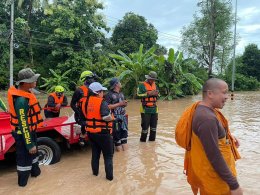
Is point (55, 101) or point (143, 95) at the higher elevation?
point (143, 95)

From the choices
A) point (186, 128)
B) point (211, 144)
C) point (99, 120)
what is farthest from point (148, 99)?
point (211, 144)

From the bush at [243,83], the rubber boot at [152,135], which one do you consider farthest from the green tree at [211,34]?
the rubber boot at [152,135]

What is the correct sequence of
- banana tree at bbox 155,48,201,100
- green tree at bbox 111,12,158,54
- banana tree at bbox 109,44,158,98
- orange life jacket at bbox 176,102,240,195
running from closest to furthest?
orange life jacket at bbox 176,102,240,195 < banana tree at bbox 109,44,158,98 < banana tree at bbox 155,48,201,100 < green tree at bbox 111,12,158,54

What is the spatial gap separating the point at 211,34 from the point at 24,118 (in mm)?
35751

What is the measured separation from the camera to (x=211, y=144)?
252 cm

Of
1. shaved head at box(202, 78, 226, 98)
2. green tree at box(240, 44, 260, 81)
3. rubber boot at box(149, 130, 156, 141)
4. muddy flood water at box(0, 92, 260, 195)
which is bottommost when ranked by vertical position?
muddy flood water at box(0, 92, 260, 195)

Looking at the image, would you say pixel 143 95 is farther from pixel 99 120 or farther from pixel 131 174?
pixel 99 120

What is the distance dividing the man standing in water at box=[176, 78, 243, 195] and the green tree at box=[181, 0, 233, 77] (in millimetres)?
35202

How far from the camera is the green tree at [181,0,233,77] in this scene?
123ft

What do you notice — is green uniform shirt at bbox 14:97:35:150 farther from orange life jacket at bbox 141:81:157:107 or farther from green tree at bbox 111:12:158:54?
green tree at bbox 111:12:158:54

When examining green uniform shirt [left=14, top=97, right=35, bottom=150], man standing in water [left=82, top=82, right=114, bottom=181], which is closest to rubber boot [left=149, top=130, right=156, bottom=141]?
man standing in water [left=82, top=82, right=114, bottom=181]

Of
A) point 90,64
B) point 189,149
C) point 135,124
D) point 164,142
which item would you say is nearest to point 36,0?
point 90,64

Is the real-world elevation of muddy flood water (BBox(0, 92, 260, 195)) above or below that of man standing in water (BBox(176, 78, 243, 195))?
below

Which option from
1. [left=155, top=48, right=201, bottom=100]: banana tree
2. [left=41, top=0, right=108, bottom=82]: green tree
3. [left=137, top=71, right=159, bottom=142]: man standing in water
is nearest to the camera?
[left=137, top=71, right=159, bottom=142]: man standing in water
